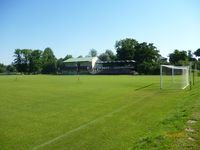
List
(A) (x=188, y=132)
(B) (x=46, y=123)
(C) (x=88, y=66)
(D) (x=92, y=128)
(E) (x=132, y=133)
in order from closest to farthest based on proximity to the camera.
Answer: (A) (x=188, y=132) → (E) (x=132, y=133) → (D) (x=92, y=128) → (B) (x=46, y=123) → (C) (x=88, y=66)

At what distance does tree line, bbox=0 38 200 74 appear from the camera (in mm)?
102450

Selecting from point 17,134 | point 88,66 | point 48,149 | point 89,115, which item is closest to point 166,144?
point 48,149

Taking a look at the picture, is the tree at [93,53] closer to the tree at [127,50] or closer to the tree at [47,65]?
the tree at [47,65]

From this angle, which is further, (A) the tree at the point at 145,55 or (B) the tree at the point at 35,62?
(B) the tree at the point at 35,62

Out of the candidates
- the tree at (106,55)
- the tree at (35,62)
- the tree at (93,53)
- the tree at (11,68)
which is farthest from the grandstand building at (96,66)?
the tree at (93,53)

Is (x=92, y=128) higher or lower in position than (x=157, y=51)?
lower

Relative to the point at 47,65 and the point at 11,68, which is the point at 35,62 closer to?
the point at 47,65

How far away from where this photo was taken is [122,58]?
382 ft

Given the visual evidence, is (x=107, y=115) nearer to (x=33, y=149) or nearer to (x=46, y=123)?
(x=46, y=123)

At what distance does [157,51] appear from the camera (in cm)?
10875

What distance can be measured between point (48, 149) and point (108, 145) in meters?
1.51

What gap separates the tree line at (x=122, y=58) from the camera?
336ft

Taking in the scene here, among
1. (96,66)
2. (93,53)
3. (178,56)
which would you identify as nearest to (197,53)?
(178,56)

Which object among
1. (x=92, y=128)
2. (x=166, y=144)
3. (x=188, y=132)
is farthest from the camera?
(x=92, y=128)
